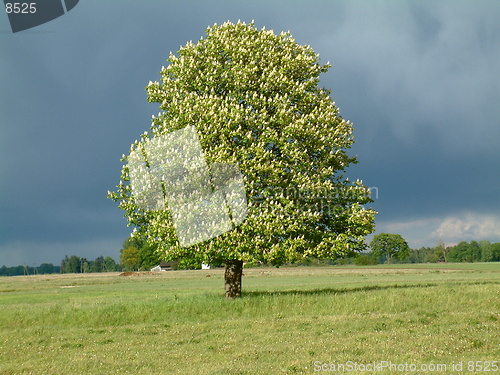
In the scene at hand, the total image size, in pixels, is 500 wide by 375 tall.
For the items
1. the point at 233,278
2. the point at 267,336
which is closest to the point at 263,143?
the point at 233,278

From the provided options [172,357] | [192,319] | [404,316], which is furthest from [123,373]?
[404,316]

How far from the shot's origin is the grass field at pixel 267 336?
16.0m

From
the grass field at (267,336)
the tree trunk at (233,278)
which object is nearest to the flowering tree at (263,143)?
the tree trunk at (233,278)

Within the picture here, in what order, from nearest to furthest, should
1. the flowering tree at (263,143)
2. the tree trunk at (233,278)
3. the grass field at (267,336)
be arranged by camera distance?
the grass field at (267,336), the flowering tree at (263,143), the tree trunk at (233,278)

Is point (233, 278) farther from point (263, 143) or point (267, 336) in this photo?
point (267, 336)

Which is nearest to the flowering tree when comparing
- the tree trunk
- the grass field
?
the tree trunk

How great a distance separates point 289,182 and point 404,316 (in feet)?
36.8

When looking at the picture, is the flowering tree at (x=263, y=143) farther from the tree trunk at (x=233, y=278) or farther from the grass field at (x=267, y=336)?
the grass field at (x=267, y=336)

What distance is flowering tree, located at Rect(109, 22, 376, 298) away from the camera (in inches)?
1201

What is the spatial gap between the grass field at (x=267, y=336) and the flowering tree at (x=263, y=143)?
3.55 m

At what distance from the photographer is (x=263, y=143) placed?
3117 centimetres

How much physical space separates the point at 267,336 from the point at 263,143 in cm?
1359

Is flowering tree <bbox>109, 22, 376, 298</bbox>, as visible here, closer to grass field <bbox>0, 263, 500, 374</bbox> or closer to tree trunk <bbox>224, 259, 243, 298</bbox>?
tree trunk <bbox>224, 259, 243, 298</bbox>

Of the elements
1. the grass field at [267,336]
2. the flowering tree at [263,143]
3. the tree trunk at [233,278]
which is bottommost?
the grass field at [267,336]
